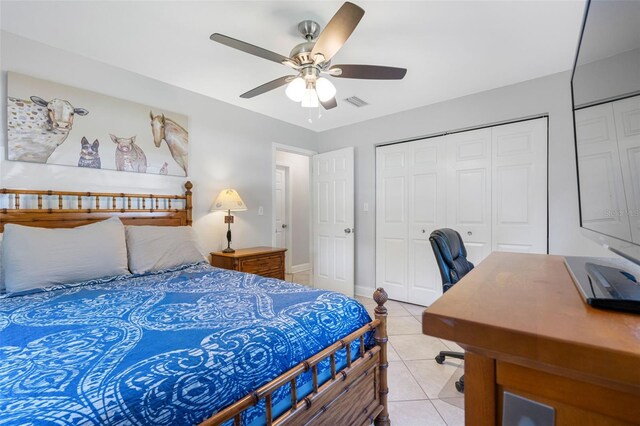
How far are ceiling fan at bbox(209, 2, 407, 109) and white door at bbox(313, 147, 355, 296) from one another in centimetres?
201

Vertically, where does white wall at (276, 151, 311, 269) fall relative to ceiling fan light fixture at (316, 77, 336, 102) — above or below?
below

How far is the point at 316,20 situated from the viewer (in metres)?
1.91

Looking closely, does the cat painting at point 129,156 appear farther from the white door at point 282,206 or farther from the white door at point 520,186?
the white door at point 520,186

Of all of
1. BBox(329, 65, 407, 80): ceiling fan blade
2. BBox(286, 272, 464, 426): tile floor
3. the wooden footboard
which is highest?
BBox(329, 65, 407, 80): ceiling fan blade

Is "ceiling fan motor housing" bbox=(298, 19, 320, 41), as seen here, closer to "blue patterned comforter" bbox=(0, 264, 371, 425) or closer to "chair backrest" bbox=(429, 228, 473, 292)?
"chair backrest" bbox=(429, 228, 473, 292)

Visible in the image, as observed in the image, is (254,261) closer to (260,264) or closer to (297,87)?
(260,264)

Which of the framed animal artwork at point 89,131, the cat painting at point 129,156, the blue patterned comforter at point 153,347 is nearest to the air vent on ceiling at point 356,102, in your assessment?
the framed animal artwork at point 89,131

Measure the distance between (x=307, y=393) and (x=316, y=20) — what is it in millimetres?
2188

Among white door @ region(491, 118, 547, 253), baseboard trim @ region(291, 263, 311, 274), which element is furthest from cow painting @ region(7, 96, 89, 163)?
baseboard trim @ region(291, 263, 311, 274)

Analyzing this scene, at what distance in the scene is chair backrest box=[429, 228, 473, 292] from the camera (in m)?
1.79

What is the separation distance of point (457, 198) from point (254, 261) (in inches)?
94.4

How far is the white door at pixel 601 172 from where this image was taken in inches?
23.0

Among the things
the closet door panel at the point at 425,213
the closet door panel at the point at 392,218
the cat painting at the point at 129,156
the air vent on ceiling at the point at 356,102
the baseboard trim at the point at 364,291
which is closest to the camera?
the cat painting at the point at 129,156

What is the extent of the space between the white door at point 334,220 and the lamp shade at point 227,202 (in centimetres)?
153
